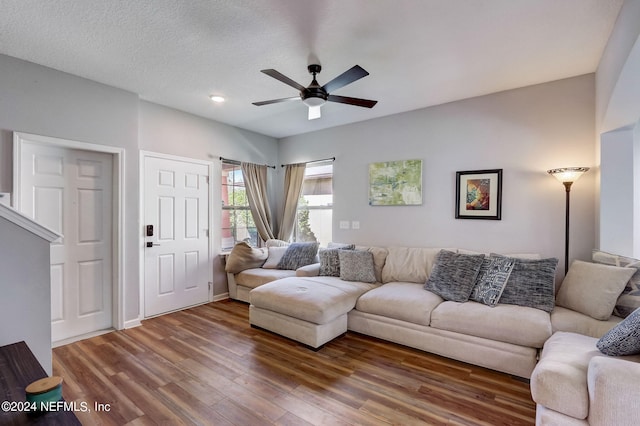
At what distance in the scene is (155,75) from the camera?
298 centimetres

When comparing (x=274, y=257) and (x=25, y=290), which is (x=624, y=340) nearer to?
(x=25, y=290)

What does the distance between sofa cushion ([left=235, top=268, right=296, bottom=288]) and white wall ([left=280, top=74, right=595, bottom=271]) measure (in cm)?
117

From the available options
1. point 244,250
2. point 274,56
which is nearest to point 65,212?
point 244,250

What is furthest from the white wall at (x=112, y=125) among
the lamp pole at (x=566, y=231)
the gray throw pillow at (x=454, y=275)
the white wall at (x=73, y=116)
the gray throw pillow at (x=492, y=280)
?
the lamp pole at (x=566, y=231)

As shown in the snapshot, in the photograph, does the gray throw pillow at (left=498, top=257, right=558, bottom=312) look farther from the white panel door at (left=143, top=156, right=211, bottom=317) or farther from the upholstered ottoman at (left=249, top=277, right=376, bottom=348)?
the white panel door at (left=143, top=156, right=211, bottom=317)

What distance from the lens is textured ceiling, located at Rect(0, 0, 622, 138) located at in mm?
1995

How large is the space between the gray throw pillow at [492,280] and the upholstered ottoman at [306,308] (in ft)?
3.83

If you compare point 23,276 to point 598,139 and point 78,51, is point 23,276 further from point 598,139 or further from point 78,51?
point 598,139

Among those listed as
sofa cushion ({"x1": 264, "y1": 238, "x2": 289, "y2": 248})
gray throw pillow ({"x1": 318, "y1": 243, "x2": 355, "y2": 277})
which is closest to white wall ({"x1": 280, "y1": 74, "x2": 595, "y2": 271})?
gray throw pillow ({"x1": 318, "y1": 243, "x2": 355, "y2": 277})

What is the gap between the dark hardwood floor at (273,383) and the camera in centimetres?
192

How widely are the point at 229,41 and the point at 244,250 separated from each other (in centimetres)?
280

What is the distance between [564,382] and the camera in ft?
5.06

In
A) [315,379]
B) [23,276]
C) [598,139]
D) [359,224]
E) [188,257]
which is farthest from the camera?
[359,224]

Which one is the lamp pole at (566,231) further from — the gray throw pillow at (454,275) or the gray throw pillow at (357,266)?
the gray throw pillow at (357,266)
